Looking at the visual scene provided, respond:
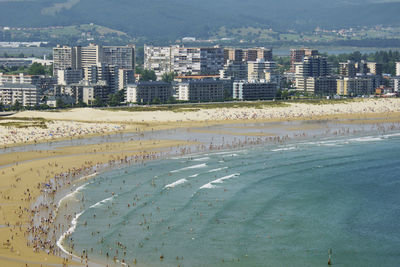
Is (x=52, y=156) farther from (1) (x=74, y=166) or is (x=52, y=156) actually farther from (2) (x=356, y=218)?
(2) (x=356, y=218)

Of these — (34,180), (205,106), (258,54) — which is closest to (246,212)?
(34,180)

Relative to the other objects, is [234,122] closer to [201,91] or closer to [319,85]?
[201,91]

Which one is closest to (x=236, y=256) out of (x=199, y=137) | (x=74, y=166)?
(x=74, y=166)

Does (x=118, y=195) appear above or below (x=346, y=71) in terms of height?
below

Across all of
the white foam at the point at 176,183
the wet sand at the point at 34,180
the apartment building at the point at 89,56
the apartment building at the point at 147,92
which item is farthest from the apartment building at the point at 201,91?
the white foam at the point at 176,183

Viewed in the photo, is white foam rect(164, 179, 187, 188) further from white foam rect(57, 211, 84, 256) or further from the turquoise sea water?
white foam rect(57, 211, 84, 256)

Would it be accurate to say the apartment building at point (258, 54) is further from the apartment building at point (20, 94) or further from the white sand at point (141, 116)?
the apartment building at point (20, 94)
